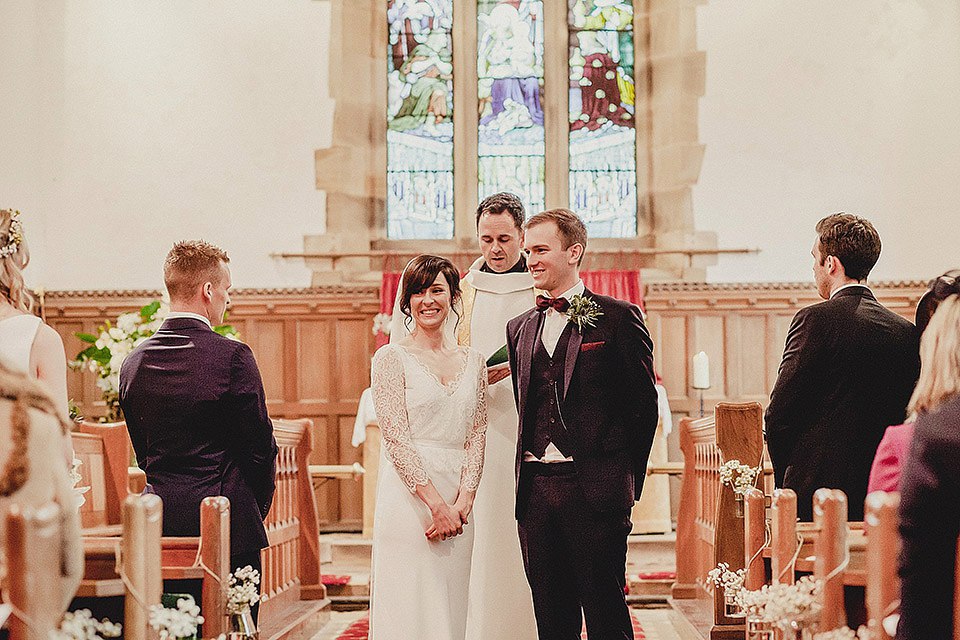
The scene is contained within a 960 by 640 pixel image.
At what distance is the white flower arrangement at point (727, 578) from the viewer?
130 inches

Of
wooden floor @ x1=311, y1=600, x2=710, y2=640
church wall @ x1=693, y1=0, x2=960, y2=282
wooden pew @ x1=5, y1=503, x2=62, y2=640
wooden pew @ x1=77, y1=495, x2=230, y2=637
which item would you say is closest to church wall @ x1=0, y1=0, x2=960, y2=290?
church wall @ x1=693, y1=0, x2=960, y2=282

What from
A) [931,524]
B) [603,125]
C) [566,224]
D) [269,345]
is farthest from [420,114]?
[931,524]

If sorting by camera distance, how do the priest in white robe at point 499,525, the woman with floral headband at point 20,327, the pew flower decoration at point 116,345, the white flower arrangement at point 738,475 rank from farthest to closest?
the pew flower decoration at point 116,345, the white flower arrangement at point 738,475, the priest in white robe at point 499,525, the woman with floral headband at point 20,327

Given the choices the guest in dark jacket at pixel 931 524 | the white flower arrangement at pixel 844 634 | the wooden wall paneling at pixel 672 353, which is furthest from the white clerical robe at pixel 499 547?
the wooden wall paneling at pixel 672 353

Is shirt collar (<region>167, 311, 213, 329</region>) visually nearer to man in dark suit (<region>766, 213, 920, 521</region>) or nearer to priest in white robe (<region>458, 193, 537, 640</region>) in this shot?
priest in white robe (<region>458, 193, 537, 640</region>)

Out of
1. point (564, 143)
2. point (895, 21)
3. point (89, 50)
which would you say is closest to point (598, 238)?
point (564, 143)

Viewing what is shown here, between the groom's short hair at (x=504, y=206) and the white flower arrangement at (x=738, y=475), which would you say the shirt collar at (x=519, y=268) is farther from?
the white flower arrangement at (x=738, y=475)

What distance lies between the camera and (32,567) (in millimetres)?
1616

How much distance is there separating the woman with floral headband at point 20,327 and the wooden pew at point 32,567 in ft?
5.01

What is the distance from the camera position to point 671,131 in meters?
9.50

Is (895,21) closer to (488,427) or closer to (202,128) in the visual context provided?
(202,128)

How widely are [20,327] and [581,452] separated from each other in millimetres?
1730

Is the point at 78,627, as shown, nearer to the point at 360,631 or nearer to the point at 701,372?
the point at 360,631

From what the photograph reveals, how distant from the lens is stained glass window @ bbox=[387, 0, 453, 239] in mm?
9852
